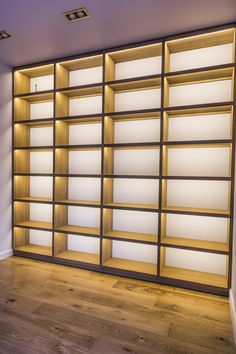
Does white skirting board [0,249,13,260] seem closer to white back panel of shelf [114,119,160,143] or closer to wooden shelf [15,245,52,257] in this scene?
wooden shelf [15,245,52,257]

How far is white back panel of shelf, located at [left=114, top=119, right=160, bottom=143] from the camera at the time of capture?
2.52m

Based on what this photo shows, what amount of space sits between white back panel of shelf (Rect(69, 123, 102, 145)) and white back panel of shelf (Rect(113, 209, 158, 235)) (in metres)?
0.95

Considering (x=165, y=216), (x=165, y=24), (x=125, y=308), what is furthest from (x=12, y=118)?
(x=125, y=308)

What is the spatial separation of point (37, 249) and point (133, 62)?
105 inches

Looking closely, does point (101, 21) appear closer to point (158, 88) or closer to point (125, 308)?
point (158, 88)

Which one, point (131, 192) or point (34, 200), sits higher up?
point (131, 192)

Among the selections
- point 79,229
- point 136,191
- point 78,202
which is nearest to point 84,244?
point 79,229

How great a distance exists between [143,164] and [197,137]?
0.65 metres

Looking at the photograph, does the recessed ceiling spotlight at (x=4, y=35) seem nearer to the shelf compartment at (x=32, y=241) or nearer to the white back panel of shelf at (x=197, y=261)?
the shelf compartment at (x=32, y=241)

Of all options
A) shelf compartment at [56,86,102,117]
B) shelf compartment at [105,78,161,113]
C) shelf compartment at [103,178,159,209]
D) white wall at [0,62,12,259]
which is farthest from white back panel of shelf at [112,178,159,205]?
white wall at [0,62,12,259]

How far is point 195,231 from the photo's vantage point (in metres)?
2.36

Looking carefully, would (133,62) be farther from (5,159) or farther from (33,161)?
(5,159)

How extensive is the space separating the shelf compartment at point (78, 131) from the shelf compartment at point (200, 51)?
3.48 feet

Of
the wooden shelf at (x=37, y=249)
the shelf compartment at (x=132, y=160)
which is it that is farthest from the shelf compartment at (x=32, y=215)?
the shelf compartment at (x=132, y=160)
